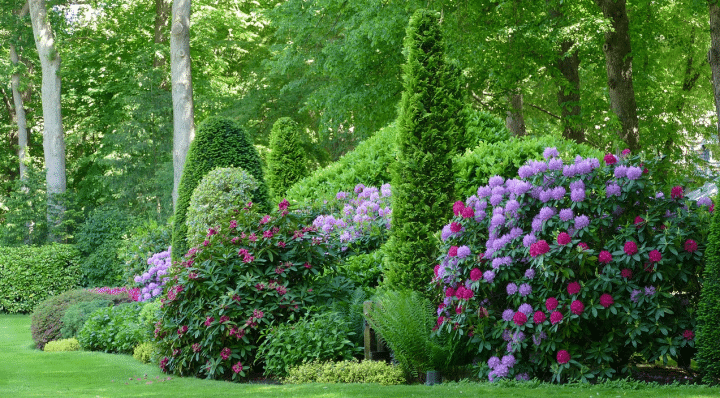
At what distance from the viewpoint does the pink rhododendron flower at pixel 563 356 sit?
5.76 metres

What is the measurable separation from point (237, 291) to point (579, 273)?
3.46 metres

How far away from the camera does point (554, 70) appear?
16.1 m

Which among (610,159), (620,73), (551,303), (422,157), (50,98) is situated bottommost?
(551,303)

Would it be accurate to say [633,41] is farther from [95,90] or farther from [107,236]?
[95,90]

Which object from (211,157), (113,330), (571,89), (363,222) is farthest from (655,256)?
(571,89)

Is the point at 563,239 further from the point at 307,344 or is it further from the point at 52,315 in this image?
the point at 52,315

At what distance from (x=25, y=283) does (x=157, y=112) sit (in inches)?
261

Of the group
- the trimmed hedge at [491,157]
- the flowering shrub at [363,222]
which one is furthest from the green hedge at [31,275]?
the trimmed hedge at [491,157]

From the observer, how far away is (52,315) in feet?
39.4

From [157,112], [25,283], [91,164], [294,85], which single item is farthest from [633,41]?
[91,164]

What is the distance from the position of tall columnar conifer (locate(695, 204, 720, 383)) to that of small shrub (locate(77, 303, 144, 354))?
6990 mm

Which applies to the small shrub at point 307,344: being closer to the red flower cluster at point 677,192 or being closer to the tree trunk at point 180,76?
the red flower cluster at point 677,192

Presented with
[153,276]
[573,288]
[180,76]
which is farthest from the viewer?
[180,76]

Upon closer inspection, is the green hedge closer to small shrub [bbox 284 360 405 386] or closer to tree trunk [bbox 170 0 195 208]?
tree trunk [bbox 170 0 195 208]
